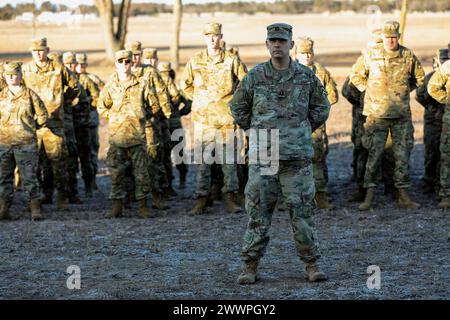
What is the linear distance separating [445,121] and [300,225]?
15.3 ft

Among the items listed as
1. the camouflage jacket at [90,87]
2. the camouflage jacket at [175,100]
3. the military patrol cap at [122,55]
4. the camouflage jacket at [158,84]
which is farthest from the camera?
the camouflage jacket at [90,87]

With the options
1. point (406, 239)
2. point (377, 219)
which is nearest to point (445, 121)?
point (377, 219)

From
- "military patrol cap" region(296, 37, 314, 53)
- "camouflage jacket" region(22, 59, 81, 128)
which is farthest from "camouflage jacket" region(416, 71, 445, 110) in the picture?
"camouflage jacket" region(22, 59, 81, 128)

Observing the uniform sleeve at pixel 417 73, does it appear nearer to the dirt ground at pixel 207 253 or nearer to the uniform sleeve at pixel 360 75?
the uniform sleeve at pixel 360 75

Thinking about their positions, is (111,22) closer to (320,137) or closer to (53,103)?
(53,103)

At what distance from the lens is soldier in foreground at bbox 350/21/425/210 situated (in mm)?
12109

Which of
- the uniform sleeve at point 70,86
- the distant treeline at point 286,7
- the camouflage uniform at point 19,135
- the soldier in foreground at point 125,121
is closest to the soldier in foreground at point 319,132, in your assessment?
the soldier in foreground at point 125,121

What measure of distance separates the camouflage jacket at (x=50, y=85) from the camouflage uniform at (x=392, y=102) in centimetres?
427

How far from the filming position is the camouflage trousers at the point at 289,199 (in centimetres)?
820

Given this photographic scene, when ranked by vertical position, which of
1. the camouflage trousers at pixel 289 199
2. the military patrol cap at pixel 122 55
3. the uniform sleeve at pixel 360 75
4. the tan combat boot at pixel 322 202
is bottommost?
the tan combat boot at pixel 322 202

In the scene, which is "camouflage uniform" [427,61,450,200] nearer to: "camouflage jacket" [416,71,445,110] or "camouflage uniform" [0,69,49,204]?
"camouflage jacket" [416,71,445,110]

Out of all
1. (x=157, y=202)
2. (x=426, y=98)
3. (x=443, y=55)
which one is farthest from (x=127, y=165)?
(x=443, y=55)

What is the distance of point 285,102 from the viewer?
322 inches

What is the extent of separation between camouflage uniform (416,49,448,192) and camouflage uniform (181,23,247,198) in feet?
9.52
